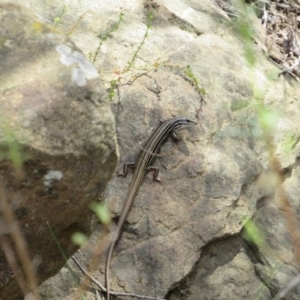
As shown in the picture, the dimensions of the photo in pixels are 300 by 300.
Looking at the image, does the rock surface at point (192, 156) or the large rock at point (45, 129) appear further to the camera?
the rock surface at point (192, 156)

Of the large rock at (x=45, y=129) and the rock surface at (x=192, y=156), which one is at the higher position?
the large rock at (x=45, y=129)

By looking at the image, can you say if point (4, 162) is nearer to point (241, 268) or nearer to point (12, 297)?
point (12, 297)

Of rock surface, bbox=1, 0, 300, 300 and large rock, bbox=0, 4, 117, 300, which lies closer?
large rock, bbox=0, 4, 117, 300

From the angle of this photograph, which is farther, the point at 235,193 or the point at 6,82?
the point at 235,193

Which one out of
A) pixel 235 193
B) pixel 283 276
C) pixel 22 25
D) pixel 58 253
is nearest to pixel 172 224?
pixel 235 193
